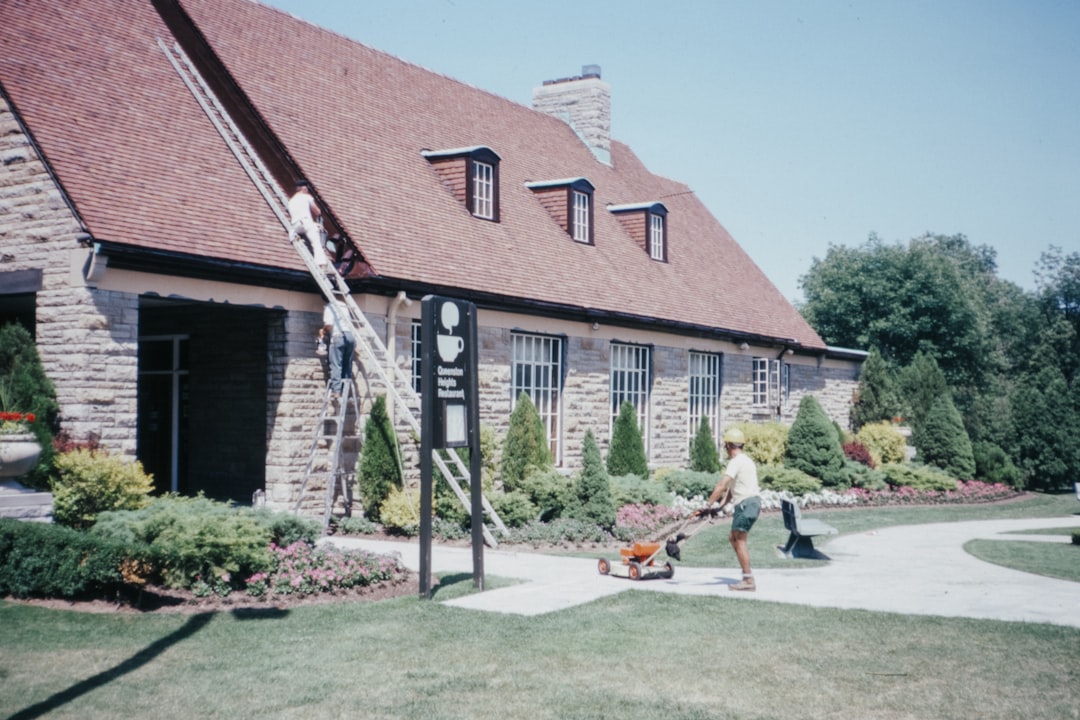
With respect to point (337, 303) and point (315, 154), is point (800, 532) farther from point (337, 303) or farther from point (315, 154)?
point (315, 154)

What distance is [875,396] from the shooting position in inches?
1202

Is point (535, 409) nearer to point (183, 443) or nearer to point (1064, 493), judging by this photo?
point (183, 443)

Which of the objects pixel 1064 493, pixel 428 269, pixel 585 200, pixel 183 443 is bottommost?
pixel 1064 493

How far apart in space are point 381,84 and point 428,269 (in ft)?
19.8

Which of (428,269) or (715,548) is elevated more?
(428,269)

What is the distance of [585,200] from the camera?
2272 centimetres

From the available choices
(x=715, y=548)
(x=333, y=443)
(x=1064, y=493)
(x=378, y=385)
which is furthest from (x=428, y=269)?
(x=1064, y=493)

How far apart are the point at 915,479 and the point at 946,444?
9.19ft

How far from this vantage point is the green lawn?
6.48m

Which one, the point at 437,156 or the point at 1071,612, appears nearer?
the point at 1071,612

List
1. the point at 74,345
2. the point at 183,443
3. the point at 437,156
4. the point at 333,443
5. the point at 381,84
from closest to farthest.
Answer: the point at 74,345 → the point at 333,443 → the point at 183,443 → the point at 437,156 → the point at 381,84

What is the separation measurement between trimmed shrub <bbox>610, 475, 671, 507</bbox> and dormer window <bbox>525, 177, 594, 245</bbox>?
6529mm

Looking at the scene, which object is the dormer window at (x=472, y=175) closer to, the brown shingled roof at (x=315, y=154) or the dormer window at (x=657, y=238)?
the brown shingled roof at (x=315, y=154)

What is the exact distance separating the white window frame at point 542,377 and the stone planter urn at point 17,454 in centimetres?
888
